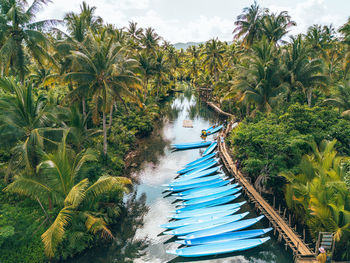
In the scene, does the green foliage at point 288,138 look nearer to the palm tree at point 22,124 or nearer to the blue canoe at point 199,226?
the blue canoe at point 199,226

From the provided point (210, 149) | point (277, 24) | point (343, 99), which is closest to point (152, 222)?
point (210, 149)

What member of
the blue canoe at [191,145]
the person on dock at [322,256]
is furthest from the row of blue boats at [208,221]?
the blue canoe at [191,145]

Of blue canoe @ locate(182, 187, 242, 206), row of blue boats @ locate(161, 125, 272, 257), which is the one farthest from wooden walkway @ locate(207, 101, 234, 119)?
blue canoe @ locate(182, 187, 242, 206)

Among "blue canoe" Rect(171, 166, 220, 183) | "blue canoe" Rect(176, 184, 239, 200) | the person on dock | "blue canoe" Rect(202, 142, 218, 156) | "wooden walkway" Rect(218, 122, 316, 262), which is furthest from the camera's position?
"blue canoe" Rect(202, 142, 218, 156)

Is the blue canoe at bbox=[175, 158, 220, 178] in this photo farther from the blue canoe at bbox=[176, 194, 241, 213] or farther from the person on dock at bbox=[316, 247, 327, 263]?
the person on dock at bbox=[316, 247, 327, 263]

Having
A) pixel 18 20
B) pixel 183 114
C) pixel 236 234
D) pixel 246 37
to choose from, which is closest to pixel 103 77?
pixel 18 20

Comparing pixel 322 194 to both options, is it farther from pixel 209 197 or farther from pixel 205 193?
pixel 205 193

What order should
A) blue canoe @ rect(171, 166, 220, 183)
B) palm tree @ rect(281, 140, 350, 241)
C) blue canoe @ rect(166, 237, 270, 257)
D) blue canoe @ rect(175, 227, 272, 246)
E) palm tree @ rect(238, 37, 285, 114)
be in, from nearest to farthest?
palm tree @ rect(281, 140, 350, 241)
blue canoe @ rect(166, 237, 270, 257)
blue canoe @ rect(175, 227, 272, 246)
blue canoe @ rect(171, 166, 220, 183)
palm tree @ rect(238, 37, 285, 114)
